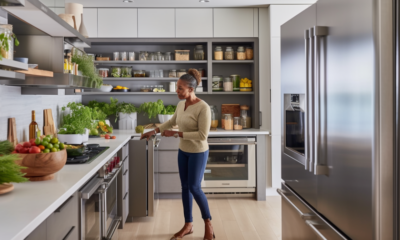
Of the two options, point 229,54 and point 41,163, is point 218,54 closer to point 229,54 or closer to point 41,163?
point 229,54

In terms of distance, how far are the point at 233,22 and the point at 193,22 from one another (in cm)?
53

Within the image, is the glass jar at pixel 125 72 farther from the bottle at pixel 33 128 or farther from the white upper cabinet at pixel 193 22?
the bottle at pixel 33 128

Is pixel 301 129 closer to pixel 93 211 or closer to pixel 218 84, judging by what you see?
pixel 93 211

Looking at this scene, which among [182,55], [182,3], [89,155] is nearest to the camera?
[89,155]

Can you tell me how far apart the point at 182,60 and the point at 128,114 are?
3.36 ft

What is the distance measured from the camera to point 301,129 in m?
2.24

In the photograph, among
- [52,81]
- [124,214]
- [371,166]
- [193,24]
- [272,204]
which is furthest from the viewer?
[193,24]

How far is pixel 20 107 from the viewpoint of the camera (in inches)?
121

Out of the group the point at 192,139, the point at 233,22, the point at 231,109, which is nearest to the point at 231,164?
the point at 231,109

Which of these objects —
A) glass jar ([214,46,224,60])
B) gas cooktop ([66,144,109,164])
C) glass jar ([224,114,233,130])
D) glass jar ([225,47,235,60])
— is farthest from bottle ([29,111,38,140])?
glass jar ([225,47,235,60])

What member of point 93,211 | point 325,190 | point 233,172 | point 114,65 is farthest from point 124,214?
point 114,65

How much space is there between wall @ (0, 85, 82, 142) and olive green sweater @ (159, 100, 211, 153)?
50.8 inches

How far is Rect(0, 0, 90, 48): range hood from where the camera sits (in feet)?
6.75

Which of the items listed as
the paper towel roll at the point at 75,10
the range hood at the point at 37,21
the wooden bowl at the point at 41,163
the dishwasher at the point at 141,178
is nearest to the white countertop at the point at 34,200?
the wooden bowl at the point at 41,163
